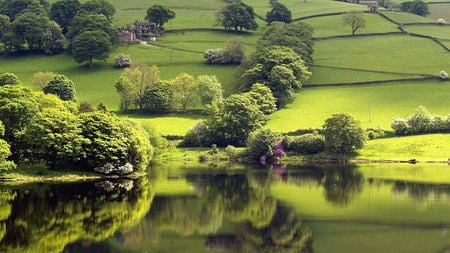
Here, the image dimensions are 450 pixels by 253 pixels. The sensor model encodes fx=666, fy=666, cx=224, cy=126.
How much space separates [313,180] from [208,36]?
113321 millimetres

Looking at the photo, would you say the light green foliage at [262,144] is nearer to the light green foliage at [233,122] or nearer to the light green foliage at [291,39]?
the light green foliage at [233,122]

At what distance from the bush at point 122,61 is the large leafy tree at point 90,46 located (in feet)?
11.5

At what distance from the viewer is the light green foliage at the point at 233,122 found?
4983 inches

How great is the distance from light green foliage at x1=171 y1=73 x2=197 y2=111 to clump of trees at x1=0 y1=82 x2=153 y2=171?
175ft

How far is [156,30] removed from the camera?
197125mm

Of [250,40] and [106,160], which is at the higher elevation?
[250,40]

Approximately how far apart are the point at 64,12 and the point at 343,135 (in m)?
113

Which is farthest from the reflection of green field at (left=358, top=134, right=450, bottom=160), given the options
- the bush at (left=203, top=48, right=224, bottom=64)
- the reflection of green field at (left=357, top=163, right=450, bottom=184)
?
the bush at (left=203, top=48, right=224, bottom=64)

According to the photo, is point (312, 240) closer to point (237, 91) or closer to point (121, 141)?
point (121, 141)

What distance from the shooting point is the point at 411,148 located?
4508 inches

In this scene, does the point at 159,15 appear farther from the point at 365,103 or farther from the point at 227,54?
the point at 365,103

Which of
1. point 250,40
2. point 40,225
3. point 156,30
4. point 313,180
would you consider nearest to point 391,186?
point 313,180

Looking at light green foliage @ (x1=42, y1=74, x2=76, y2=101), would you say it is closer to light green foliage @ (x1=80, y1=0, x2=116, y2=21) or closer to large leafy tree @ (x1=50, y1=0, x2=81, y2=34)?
large leafy tree @ (x1=50, y1=0, x2=81, y2=34)

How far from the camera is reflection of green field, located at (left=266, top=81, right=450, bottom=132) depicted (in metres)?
130
